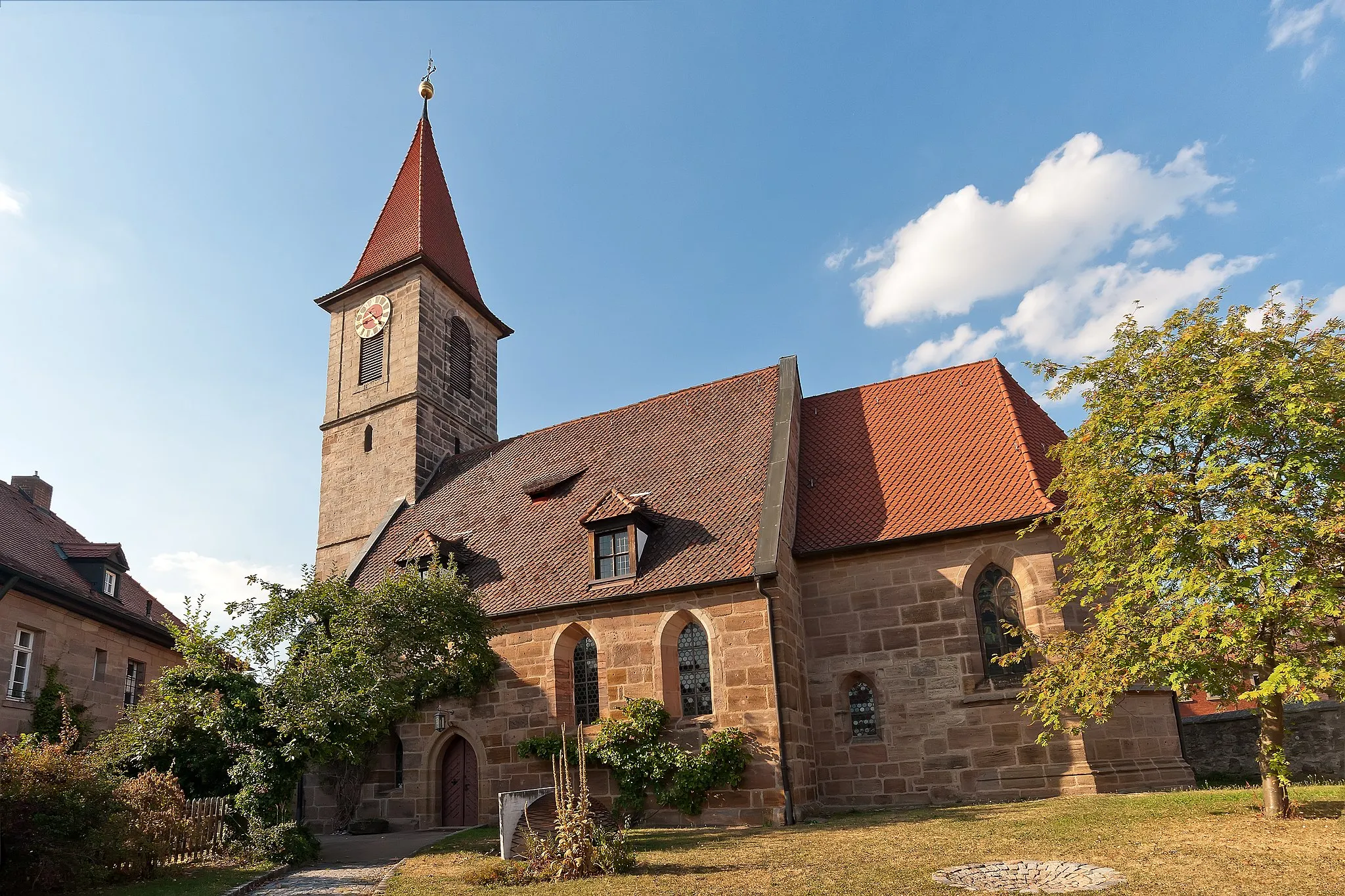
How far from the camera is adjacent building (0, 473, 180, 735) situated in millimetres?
17391

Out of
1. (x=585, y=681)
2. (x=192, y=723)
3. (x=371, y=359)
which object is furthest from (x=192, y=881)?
(x=371, y=359)

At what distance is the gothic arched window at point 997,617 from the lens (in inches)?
639

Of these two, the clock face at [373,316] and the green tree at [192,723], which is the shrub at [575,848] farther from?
the clock face at [373,316]

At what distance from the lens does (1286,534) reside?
10.2 metres

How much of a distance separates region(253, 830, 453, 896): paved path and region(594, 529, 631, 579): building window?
5540 millimetres

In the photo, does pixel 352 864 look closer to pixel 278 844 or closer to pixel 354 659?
pixel 278 844

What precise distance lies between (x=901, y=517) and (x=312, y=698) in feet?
35.3

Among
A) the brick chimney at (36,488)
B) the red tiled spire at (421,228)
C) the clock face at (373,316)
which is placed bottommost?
the brick chimney at (36,488)

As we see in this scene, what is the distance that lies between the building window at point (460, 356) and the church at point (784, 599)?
6194 mm

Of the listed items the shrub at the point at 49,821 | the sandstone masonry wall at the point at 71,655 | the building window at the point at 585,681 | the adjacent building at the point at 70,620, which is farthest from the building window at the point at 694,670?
the adjacent building at the point at 70,620

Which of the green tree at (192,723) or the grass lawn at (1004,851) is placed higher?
the green tree at (192,723)

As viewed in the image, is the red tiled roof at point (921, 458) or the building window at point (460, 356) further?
the building window at point (460, 356)

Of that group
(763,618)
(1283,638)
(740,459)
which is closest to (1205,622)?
(1283,638)

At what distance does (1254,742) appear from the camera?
18.2 metres
